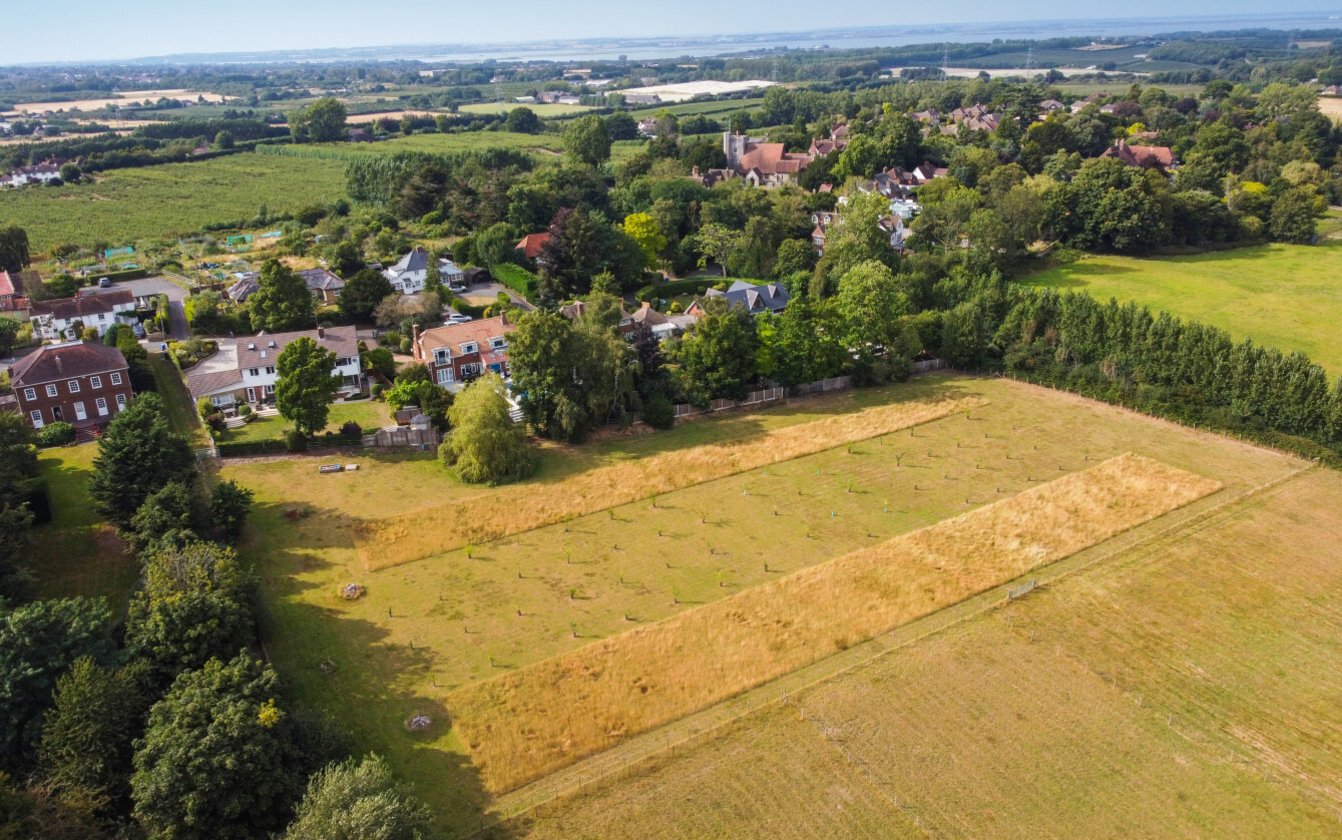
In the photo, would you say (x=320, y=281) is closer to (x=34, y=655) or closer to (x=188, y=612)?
(x=188, y=612)

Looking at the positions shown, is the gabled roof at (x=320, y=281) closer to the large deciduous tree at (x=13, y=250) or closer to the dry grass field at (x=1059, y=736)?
the large deciduous tree at (x=13, y=250)

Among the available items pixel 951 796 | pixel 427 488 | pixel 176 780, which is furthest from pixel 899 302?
pixel 176 780

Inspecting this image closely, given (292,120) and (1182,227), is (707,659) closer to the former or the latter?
(1182,227)

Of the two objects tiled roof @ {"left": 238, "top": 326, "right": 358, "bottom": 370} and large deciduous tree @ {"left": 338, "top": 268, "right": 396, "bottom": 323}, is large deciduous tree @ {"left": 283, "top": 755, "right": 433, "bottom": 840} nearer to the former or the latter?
tiled roof @ {"left": 238, "top": 326, "right": 358, "bottom": 370}

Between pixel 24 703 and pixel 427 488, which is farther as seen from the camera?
pixel 427 488

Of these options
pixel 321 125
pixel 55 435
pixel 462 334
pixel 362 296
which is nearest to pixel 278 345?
pixel 462 334

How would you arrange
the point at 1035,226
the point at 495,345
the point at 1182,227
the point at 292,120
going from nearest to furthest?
1. the point at 495,345
2. the point at 1035,226
3. the point at 1182,227
4. the point at 292,120
